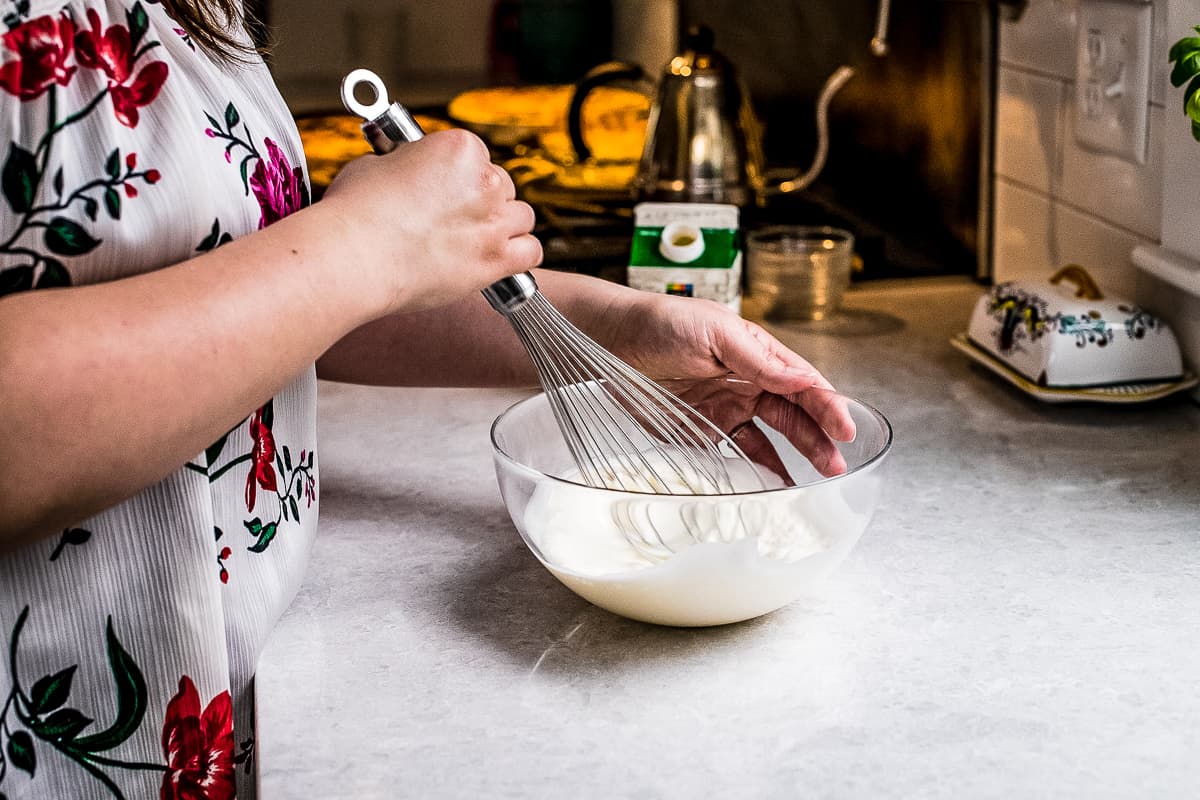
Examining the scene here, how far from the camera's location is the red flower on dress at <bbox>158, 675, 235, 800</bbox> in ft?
1.94

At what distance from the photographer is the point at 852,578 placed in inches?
27.6

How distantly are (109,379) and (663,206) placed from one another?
69cm

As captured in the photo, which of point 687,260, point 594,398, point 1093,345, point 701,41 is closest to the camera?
point 594,398

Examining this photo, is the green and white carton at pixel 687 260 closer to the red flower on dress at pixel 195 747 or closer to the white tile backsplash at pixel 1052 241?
the white tile backsplash at pixel 1052 241

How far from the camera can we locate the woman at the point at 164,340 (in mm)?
493

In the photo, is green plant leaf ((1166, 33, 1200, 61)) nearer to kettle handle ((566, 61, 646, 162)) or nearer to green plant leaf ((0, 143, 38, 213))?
green plant leaf ((0, 143, 38, 213))

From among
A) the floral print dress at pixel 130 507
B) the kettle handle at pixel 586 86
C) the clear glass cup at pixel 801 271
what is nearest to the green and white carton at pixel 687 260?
the clear glass cup at pixel 801 271

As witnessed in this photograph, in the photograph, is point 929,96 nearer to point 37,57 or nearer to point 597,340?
point 597,340

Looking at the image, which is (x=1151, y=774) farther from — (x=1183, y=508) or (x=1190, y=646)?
(x=1183, y=508)

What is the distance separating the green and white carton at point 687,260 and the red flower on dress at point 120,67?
549 mm

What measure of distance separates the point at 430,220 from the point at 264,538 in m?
0.19

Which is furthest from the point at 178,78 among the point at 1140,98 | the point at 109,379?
the point at 1140,98

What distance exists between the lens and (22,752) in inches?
22.4

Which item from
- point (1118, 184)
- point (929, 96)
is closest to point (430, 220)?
point (1118, 184)
